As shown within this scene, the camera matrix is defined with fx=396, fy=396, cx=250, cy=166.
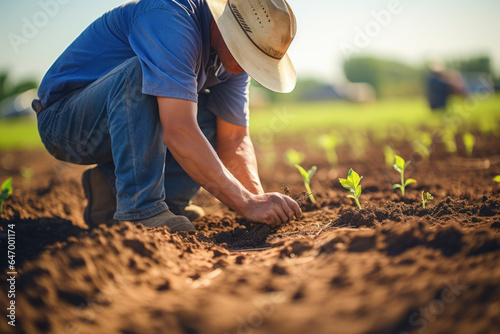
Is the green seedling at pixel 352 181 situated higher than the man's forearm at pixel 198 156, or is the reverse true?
the man's forearm at pixel 198 156

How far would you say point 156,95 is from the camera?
1891 mm

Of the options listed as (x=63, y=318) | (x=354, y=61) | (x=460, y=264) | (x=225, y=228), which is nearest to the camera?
(x=63, y=318)

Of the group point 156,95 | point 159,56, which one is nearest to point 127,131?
point 156,95

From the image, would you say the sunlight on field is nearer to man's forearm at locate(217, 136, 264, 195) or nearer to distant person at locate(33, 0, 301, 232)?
man's forearm at locate(217, 136, 264, 195)

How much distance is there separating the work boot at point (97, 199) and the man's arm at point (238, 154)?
79 cm

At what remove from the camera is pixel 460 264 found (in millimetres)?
1243

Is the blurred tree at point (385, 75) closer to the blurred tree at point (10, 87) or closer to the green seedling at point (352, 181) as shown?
the blurred tree at point (10, 87)

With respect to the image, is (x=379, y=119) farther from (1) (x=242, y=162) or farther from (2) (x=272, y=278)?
(2) (x=272, y=278)

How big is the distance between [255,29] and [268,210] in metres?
0.95

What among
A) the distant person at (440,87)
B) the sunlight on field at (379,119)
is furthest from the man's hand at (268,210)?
the distant person at (440,87)

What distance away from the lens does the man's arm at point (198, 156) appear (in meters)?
1.89

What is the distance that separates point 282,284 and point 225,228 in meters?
1.17

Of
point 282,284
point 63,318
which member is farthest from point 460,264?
point 63,318

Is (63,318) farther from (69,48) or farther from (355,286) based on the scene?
(69,48)
